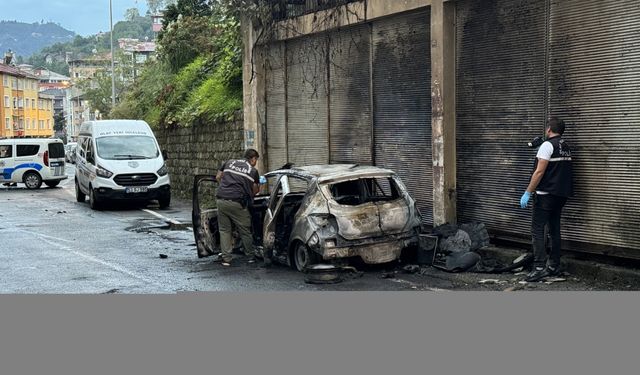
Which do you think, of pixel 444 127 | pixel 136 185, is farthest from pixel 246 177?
pixel 136 185

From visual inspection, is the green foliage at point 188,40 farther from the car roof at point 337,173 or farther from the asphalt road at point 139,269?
the car roof at point 337,173

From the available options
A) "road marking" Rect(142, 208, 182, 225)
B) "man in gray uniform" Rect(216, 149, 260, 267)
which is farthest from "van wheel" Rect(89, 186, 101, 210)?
"man in gray uniform" Rect(216, 149, 260, 267)

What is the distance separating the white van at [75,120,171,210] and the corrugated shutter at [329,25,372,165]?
6974 mm

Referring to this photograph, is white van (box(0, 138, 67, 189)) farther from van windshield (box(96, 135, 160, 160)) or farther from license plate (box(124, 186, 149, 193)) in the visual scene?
license plate (box(124, 186, 149, 193))

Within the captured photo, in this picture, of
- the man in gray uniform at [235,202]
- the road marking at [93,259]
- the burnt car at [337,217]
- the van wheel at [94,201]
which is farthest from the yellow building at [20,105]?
the burnt car at [337,217]

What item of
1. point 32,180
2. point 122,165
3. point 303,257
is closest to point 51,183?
point 32,180

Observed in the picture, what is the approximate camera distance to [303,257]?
9.74 m

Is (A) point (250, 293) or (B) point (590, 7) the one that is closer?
(A) point (250, 293)

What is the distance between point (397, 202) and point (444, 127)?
231 cm

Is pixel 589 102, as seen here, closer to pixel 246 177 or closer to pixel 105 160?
pixel 246 177

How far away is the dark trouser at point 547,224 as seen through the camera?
8.86 meters

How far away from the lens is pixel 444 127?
1146 cm

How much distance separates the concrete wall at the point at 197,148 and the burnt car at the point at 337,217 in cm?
883

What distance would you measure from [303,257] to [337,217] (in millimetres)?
868
